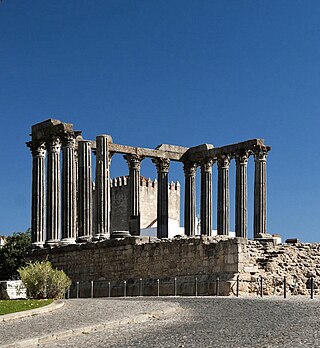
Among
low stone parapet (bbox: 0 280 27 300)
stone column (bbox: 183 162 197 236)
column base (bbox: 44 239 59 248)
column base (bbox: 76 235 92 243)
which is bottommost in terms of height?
low stone parapet (bbox: 0 280 27 300)

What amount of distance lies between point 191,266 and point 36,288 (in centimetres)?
748

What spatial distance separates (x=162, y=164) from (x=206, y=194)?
3530 mm

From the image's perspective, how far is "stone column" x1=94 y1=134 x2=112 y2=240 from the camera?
4272cm

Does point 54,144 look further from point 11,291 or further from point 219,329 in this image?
point 219,329

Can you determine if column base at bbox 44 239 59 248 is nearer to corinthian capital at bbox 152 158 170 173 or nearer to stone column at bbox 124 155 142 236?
stone column at bbox 124 155 142 236

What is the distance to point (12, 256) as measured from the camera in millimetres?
66500

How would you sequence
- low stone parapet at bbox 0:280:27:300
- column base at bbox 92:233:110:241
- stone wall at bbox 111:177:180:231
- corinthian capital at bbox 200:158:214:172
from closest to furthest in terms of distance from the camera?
low stone parapet at bbox 0:280:27:300 → column base at bbox 92:233:110:241 → corinthian capital at bbox 200:158:214:172 → stone wall at bbox 111:177:180:231

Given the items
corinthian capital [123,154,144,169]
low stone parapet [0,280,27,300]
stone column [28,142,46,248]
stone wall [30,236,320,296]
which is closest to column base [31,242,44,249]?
stone column [28,142,46,248]

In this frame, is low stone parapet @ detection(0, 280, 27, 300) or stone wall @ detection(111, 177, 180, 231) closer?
low stone parapet @ detection(0, 280, 27, 300)

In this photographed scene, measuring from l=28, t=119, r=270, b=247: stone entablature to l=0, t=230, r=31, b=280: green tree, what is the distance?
736 inches

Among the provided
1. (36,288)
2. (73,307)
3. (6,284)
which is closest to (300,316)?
(73,307)

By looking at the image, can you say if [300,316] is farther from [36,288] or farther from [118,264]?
[118,264]

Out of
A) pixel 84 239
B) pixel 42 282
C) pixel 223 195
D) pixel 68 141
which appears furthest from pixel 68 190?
pixel 42 282

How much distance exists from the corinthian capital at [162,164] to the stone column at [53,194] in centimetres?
826
